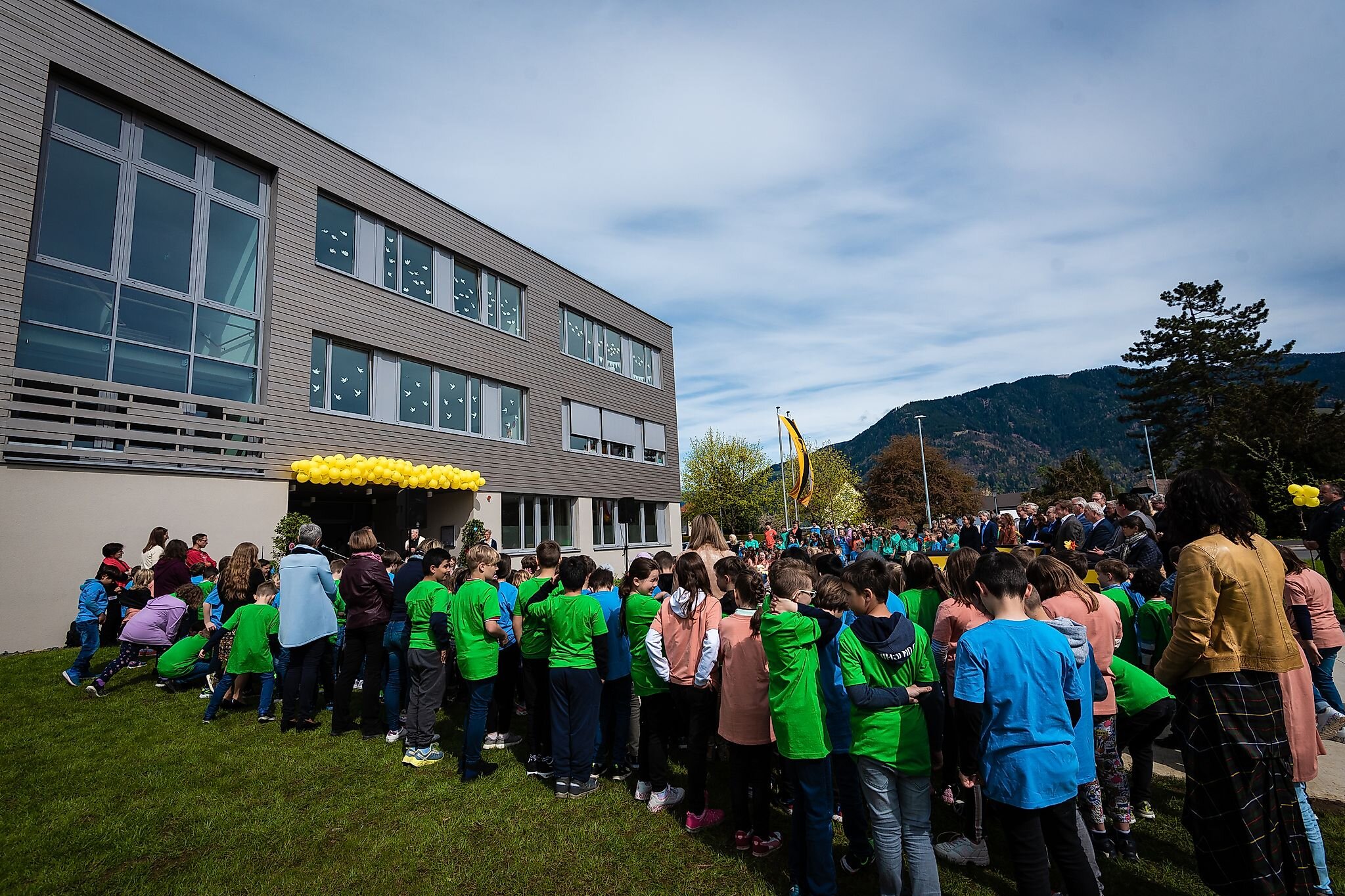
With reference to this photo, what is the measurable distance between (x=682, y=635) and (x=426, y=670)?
8.60 feet

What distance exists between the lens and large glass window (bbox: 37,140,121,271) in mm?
11234

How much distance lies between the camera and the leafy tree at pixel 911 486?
204 ft

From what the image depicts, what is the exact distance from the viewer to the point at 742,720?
401cm

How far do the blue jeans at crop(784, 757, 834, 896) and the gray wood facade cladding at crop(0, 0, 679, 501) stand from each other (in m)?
13.3

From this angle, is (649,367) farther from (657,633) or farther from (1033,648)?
(1033,648)

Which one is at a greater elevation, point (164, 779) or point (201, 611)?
point (201, 611)

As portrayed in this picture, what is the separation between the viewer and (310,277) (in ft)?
48.9

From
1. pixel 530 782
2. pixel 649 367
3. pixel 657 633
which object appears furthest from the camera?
pixel 649 367

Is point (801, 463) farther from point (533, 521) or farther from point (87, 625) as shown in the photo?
point (87, 625)

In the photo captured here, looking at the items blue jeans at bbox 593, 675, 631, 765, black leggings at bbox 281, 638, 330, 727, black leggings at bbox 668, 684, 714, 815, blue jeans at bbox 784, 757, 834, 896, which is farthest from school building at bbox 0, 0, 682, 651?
blue jeans at bbox 784, 757, 834, 896

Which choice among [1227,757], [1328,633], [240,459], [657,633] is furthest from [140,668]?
[1328,633]

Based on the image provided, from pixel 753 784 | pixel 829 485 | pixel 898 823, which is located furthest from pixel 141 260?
pixel 829 485

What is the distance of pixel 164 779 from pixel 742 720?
16.5ft

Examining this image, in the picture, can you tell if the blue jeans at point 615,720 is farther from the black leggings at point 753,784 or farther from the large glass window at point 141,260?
the large glass window at point 141,260
